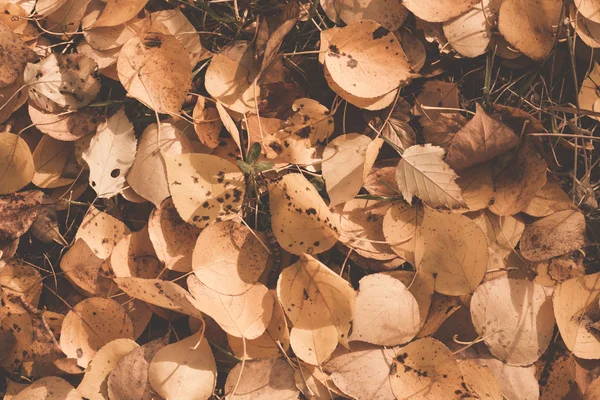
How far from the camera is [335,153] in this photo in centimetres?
89

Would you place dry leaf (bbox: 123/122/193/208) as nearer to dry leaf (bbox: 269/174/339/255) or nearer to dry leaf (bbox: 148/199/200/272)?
dry leaf (bbox: 148/199/200/272)

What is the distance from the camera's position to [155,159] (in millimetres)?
886

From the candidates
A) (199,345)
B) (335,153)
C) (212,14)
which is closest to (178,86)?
(212,14)

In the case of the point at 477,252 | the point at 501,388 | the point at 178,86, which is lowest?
the point at 501,388

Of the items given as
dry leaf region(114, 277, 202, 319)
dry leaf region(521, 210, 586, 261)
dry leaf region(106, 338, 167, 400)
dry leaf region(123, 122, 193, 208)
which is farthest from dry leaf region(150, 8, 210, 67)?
dry leaf region(521, 210, 586, 261)

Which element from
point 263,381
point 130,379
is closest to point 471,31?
point 263,381

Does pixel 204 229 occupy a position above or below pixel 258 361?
above

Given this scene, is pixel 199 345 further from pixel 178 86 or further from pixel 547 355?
pixel 547 355

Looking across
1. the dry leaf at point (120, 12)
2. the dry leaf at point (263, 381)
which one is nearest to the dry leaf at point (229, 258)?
the dry leaf at point (263, 381)

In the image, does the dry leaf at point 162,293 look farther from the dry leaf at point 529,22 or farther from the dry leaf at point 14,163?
the dry leaf at point 529,22

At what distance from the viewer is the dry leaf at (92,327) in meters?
0.89

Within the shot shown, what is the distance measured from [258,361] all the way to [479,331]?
0.31 meters

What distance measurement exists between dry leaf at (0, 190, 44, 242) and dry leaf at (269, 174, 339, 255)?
14.6 inches

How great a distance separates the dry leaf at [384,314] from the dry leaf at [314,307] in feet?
0.10
